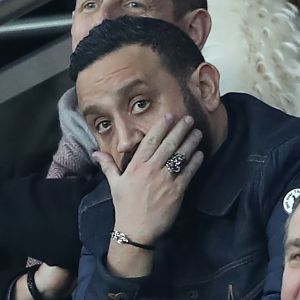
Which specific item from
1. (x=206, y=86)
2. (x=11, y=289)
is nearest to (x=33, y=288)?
(x=11, y=289)

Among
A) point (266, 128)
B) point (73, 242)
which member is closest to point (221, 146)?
point (266, 128)

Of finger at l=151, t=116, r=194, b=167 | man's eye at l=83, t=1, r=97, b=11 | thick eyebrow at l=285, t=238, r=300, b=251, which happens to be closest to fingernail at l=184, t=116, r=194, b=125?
finger at l=151, t=116, r=194, b=167

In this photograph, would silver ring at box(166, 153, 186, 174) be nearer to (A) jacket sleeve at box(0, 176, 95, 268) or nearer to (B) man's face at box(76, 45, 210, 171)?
(B) man's face at box(76, 45, 210, 171)

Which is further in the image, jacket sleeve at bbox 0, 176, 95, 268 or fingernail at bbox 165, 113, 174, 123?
jacket sleeve at bbox 0, 176, 95, 268

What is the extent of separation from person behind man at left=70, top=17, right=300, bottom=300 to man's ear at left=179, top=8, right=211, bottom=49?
0.21m

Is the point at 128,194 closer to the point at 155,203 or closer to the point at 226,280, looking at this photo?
the point at 155,203

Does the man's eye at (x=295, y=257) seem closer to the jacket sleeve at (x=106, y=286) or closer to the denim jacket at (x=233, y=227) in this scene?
the denim jacket at (x=233, y=227)

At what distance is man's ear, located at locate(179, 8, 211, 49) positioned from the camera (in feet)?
4.85

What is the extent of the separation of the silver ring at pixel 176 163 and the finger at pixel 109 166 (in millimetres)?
64

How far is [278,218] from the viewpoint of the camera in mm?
1174

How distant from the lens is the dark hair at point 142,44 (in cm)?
125

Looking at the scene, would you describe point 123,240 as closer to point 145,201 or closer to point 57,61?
point 145,201

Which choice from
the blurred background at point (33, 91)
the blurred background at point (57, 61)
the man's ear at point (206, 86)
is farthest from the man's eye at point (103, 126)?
the blurred background at point (33, 91)

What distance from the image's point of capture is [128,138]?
48.0 inches
